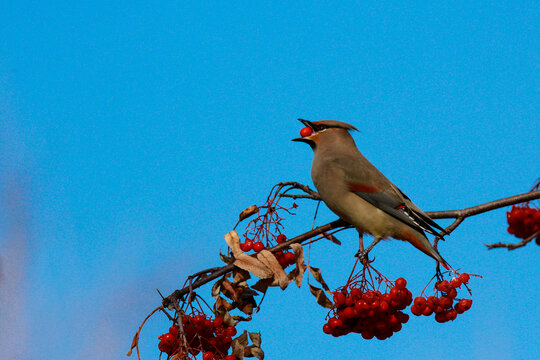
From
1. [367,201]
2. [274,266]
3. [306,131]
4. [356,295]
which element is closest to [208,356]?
[274,266]

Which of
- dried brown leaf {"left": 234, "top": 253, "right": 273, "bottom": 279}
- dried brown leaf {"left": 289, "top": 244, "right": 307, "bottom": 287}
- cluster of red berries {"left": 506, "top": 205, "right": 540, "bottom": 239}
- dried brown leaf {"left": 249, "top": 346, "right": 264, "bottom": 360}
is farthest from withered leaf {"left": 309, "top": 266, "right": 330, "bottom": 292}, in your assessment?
cluster of red berries {"left": 506, "top": 205, "right": 540, "bottom": 239}

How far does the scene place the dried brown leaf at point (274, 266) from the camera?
349cm

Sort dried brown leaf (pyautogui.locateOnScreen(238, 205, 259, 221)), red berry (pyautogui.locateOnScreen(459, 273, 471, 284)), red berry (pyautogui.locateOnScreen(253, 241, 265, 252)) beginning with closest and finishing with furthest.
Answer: red berry (pyautogui.locateOnScreen(459, 273, 471, 284)), red berry (pyautogui.locateOnScreen(253, 241, 265, 252)), dried brown leaf (pyautogui.locateOnScreen(238, 205, 259, 221))

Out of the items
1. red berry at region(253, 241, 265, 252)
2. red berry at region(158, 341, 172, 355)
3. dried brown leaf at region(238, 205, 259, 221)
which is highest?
dried brown leaf at region(238, 205, 259, 221)

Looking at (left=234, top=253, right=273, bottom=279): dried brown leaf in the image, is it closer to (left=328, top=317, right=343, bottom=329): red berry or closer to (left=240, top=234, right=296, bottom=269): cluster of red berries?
(left=240, top=234, right=296, bottom=269): cluster of red berries

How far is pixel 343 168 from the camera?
4398 millimetres

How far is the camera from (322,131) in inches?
188

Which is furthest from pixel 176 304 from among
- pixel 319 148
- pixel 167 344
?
pixel 319 148

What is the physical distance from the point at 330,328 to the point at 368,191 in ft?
3.46

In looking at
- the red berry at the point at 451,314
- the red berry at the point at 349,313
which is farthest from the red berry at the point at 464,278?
the red berry at the point at 349,313

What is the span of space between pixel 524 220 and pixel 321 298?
176cm

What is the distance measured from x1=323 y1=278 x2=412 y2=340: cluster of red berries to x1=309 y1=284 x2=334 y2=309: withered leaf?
0.16ft

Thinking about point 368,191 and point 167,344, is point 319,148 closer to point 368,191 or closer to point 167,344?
point 368,191

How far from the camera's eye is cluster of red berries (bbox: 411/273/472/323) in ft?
11.6
